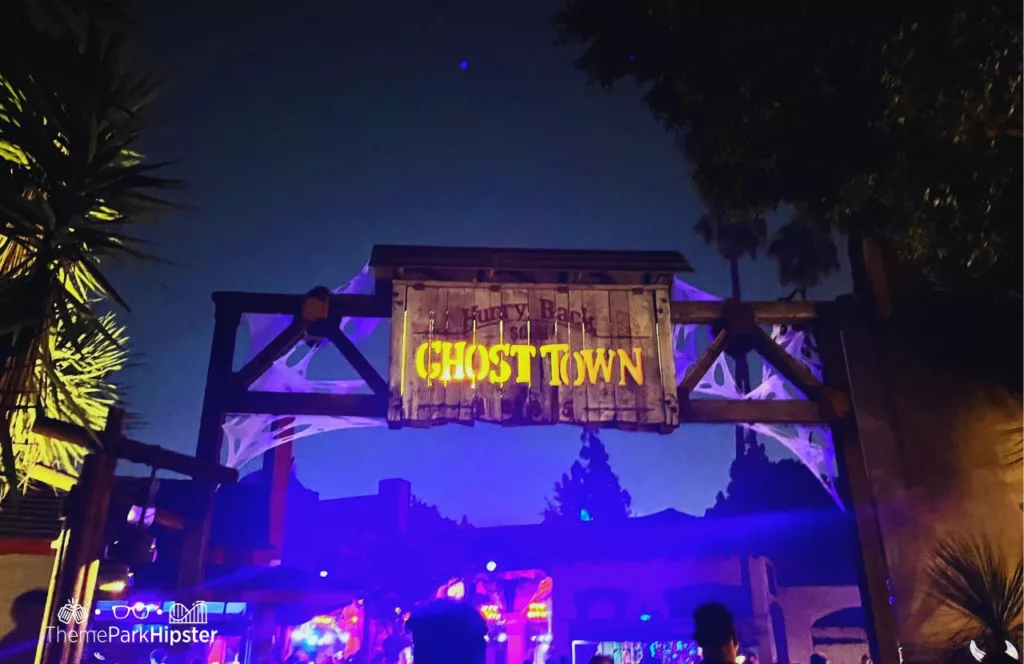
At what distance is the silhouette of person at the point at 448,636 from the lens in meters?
2.74

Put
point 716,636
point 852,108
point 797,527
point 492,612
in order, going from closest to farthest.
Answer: point 716,636 → point 852,108 → point 492,612 → point 797,527

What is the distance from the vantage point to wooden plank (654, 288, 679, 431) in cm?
866

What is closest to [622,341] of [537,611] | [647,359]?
[647,359]

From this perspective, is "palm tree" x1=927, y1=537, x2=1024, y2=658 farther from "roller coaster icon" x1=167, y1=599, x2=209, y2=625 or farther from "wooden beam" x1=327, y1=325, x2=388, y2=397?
"roller coaster icon" x1=167, y1=599, x2=209, y2=625

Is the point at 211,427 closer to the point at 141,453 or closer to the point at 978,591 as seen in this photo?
the point at 141,453

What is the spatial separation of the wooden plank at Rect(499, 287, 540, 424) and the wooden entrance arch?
0.23 m

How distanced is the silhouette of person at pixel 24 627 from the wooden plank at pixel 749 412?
36.9 ft

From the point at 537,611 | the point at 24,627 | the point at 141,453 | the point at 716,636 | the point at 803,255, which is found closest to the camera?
the point at 716,636

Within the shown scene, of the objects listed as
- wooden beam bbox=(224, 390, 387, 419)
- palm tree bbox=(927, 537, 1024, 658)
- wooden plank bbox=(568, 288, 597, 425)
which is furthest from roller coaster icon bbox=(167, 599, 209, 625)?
palm tree bbox=(927, 537, 1024, 658)

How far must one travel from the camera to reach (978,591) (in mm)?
7445

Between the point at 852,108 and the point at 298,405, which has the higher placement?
the point at 852,108

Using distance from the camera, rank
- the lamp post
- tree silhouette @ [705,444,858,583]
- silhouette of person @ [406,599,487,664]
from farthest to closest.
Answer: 1. tree silhouette @ [705,444,858,583]
2. the lamp post
3. silhouette of person @ [406,599,487,664]

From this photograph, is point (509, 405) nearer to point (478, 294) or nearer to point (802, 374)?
point (478, 294)

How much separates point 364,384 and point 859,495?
6687mm
